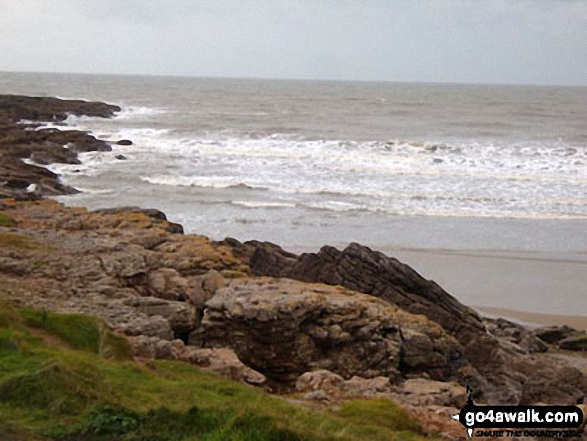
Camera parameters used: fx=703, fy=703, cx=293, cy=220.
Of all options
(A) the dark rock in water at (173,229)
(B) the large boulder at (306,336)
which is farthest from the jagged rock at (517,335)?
(A) the dark rock in water at (173,229)

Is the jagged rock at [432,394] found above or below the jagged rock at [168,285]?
below

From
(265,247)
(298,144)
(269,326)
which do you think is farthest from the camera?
(298,144)

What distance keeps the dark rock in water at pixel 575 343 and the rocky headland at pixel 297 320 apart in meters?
0.03

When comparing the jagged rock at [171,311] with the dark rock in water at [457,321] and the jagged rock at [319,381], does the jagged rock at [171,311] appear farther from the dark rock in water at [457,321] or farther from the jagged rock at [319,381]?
the dark rock in water at [457,321]

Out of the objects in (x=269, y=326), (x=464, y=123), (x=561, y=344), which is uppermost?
(x=464, y=123)

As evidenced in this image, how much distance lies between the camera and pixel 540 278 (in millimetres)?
20812

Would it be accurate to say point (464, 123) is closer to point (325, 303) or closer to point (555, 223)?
point (555, 223)

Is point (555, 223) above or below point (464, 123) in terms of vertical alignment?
below

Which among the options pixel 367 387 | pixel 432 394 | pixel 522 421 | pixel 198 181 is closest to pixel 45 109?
pixel 198 181

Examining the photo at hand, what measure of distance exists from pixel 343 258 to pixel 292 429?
952cm

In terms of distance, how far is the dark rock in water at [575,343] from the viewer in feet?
52.5

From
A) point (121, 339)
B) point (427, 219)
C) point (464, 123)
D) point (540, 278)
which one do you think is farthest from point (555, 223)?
point (464, 123)

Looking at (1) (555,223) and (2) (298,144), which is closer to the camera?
(1) (555,223)

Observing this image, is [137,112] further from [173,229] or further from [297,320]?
[297,320]
